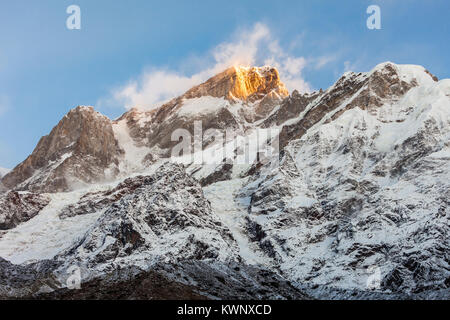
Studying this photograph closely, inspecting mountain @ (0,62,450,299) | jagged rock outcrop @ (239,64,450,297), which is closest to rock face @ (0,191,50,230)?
mountain @ (0,62,450,299)

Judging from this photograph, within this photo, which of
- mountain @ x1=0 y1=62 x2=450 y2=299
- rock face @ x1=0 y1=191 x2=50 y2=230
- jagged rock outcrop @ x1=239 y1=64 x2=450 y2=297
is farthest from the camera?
rock face @ x1=0 y1=191 x2=50 y2=230

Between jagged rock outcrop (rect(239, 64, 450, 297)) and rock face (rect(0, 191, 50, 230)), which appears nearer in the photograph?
jagged rock outcrop (rect(239, 64, 450, 297))

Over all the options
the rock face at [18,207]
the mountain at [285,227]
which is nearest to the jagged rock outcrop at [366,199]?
the mountain at [285,227]

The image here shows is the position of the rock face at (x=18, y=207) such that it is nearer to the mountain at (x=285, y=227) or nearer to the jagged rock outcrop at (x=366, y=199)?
the mountain at (x=285, y=227)

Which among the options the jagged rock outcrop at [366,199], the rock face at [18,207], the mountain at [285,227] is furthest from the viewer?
the rock face at [18,207]

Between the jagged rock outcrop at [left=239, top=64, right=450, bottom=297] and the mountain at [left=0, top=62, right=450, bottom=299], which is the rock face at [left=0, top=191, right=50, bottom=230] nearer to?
the mountain at [left=0, top=62, right=450, bottom=299]

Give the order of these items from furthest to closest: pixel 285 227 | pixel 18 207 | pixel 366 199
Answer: pixel 18 207, pixel 285 227, pixel 366 199

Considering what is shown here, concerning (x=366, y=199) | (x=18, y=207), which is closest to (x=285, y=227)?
(x=366, y=199)

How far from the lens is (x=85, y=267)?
13075cm

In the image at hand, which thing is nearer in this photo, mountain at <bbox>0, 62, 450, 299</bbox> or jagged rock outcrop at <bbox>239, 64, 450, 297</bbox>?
mountain at <bbox>0, 62, 450, 299</bbox>

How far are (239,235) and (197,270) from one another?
30189mm

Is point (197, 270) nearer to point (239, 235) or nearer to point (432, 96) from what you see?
point (239, 235)

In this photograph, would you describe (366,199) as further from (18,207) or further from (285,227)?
(18,207)

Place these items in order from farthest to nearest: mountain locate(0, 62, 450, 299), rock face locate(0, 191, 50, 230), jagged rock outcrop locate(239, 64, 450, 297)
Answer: rock face locate(0, 191, 50, 230) → jagged rock outcrop locate(239, 64, 450, 297) → mountain locate(0, 62, 450, 299)
